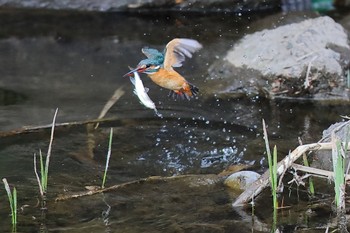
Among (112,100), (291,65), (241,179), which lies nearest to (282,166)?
(241,179)

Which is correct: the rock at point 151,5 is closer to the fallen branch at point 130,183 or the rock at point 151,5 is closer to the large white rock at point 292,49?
the large white rock at point 292,49

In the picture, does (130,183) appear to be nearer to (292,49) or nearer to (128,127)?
(128,127)

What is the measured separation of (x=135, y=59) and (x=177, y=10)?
1.35m

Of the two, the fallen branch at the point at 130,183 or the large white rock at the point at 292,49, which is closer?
the fallen branch at the point at 130,183

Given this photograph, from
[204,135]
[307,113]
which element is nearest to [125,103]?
[204,135]

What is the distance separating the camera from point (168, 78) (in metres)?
3.23

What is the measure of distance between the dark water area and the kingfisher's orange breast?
500mm

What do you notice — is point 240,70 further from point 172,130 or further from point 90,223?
point 90,223

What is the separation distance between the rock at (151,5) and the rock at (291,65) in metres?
1.40

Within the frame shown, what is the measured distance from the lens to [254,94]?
5070mm

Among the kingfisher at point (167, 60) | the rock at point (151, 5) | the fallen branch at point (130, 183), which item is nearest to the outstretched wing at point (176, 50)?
the kingfisher at point (167, 60)

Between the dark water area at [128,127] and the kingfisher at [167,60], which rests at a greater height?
the kingfisher at [167,60]

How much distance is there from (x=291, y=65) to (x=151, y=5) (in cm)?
224

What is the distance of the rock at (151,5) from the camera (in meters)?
6.86
